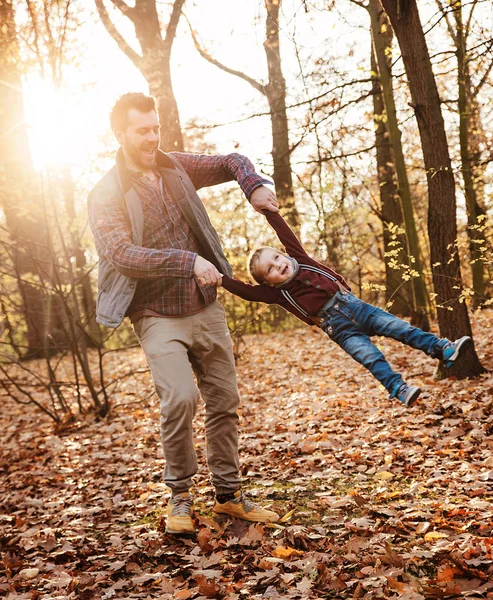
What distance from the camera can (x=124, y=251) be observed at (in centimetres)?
324

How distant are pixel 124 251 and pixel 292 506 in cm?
205

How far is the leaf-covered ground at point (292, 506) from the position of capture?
2.92 meters

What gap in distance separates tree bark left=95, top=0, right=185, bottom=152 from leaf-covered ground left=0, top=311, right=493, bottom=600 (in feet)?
12.8

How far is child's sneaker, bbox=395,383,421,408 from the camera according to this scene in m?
3.13

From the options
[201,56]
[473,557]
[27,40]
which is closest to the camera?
[473,557]

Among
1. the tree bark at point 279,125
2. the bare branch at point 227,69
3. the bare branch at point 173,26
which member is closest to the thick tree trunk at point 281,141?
the tree bark at point 279,125

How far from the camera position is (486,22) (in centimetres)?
840

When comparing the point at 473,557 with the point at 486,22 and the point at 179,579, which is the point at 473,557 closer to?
the point at 179,579

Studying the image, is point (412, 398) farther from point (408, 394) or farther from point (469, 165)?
point (469, 165)

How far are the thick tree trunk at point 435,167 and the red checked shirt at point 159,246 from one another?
324cm

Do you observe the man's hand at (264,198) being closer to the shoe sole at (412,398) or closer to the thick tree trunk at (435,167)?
the shoe sole at (412,398)

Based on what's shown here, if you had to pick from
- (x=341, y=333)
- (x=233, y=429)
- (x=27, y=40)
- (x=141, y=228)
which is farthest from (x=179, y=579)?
(x=27, y=40)

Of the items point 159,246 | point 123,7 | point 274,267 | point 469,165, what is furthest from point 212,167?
point 469,165

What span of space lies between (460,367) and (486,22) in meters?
5.15
